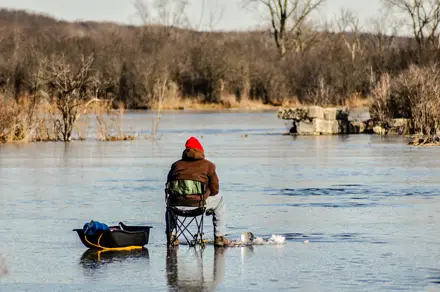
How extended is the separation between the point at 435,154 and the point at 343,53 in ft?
166

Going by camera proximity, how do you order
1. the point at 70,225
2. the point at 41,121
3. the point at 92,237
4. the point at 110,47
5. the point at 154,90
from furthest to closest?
the point at 110,47 < the point at 154,90 < the point at 41,121 < the point at 70,225 < the point at 92,237

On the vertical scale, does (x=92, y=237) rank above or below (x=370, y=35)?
below

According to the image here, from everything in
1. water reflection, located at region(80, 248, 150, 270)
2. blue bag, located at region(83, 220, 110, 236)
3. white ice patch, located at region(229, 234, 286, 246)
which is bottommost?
water reflection, located at region(80, 248, 150, 270)

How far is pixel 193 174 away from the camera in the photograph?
12.6 metres

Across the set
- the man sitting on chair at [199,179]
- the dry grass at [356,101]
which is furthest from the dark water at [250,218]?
the dry grass at [356,101]

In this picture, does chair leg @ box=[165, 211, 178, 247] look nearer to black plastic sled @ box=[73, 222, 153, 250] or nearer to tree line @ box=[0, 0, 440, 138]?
black plastic sled @ box=[73, 222, 153, 250]

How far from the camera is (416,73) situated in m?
39.6

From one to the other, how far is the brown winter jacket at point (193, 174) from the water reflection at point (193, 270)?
1.91 ft

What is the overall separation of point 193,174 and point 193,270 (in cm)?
157

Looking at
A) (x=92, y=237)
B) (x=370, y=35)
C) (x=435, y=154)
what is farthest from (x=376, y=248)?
(x=370, y=35)

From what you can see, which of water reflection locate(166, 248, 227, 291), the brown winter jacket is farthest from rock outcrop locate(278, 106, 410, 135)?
water reflection locate(166, 248, 227, 291)

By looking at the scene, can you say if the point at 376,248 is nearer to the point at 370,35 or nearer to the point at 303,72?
the point at 303,72

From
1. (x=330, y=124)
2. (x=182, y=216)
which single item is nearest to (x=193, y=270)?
(x=182, y=216)

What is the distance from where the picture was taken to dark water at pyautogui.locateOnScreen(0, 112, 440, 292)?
10.9 metres
